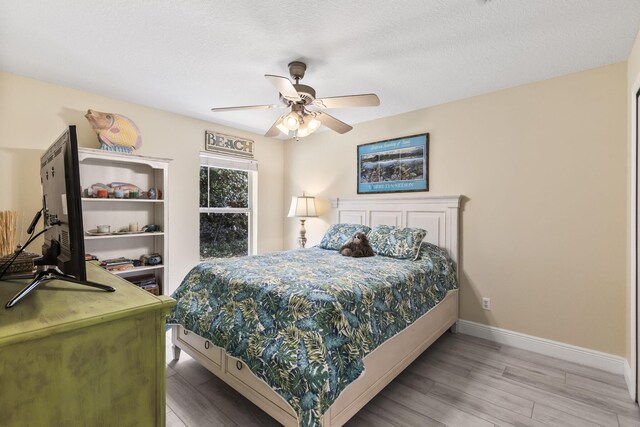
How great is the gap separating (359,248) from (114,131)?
272 cm

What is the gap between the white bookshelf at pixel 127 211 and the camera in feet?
9.84

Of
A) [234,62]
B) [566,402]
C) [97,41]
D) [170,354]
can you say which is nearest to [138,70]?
[97,41]

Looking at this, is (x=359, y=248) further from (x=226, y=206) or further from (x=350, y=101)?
(x=226, y=206)

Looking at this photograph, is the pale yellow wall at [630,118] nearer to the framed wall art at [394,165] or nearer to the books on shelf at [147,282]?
the framed wall art at [394,165]

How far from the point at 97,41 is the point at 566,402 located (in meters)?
4.06

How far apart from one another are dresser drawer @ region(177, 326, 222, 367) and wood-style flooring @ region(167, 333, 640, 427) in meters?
0.22

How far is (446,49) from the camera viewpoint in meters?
2.18

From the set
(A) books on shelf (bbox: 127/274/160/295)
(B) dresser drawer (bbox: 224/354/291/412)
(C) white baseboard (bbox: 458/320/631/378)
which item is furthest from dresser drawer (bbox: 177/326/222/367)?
(C) white baseboard (bbox: 458/320/631/378)

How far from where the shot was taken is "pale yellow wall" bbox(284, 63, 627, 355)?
236 centimetres

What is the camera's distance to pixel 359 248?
2980mm

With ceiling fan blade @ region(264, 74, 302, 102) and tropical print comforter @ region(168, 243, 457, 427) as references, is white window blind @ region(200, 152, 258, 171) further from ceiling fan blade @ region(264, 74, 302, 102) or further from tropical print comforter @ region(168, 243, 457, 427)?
ceiling fan blade @ region(264, 74, 302, 102)

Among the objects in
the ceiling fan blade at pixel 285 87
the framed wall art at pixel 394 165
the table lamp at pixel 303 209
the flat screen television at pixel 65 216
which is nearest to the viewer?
the flat screen television at pixel 65 216

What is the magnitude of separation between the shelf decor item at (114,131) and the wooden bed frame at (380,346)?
6.31 ft

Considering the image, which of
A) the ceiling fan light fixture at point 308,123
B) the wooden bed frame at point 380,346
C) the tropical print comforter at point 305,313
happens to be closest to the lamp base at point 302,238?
the wooden bed frame at point 380,346
